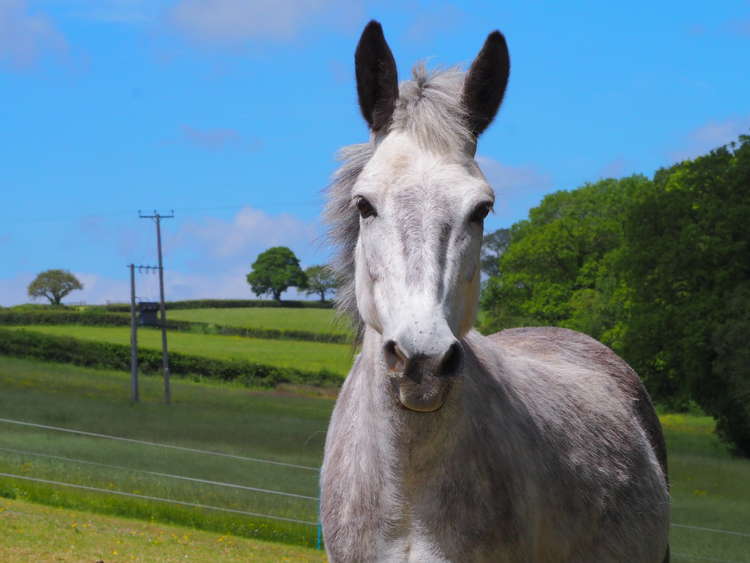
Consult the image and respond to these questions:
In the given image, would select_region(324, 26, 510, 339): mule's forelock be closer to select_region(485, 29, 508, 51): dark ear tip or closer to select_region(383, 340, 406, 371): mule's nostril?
select_region(485, 29, 508, 51): dark ear tip

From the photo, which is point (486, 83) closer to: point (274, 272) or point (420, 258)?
point (420, 258)

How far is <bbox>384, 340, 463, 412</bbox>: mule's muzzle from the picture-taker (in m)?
2.74

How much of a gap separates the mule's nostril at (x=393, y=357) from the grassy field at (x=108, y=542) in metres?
8.72

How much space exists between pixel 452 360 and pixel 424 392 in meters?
0.13

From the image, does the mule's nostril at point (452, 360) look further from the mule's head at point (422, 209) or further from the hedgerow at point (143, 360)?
the hedgerow at point (143, 360)

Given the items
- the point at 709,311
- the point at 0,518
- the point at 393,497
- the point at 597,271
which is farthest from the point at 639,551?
the point at 597,271

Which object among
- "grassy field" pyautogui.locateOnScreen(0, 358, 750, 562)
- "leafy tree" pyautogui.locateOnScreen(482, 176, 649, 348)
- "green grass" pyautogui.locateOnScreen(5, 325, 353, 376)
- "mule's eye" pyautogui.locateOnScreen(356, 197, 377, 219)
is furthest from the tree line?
"mule's eye" pyautogui.locateOnScreen(356, 197, 377, 219)

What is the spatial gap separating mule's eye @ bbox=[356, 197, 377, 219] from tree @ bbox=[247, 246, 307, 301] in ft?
319

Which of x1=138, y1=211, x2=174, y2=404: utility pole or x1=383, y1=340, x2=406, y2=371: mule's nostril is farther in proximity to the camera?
x1=138, y1=211, x2=174, y2=404: utility pole

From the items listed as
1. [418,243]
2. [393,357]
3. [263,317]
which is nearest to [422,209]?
[418,243]

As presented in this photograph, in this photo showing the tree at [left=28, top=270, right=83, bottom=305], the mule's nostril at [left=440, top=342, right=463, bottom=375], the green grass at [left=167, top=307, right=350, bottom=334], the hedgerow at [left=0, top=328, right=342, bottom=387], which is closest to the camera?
the mule's nostril at [left=440, top=342, right=463, bottom=375]

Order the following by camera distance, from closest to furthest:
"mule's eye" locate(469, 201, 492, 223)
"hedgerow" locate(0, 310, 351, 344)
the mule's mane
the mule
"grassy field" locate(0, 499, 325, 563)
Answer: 1. the mule
2. "mule's eye" locate(469, 201, 492, 223)
3. the mule's mane
4. "grassy field" locate(0, 499, 325, 563)
5. "hedgerow" locate(0, 310, 351, 344)

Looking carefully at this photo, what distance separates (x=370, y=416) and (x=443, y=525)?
466mm

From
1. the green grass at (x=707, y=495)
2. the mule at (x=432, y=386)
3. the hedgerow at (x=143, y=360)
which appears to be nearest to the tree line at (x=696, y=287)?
the green grass at (x=707, y=495)
